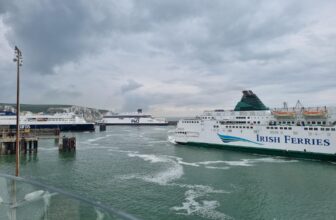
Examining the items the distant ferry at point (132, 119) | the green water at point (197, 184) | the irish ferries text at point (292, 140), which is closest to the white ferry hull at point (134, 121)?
the distant ferry at point (132, 119)

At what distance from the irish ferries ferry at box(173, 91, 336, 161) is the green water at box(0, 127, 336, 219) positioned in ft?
7.11

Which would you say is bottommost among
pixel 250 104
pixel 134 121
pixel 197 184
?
pixel 197 184

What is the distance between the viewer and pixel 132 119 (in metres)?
117

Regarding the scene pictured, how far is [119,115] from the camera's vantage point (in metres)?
122

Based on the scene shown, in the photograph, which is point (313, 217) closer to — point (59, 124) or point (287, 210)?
point (287, 210)

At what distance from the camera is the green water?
13.6 m

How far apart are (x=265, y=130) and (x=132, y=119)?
87.7m

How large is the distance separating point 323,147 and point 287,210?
17.6 meters

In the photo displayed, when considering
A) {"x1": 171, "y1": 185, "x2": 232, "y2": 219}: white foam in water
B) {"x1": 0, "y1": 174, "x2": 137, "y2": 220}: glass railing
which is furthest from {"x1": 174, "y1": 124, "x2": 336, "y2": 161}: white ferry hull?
{"x1": 0, "y1": 174, "x2": 137, "y2": 220}: glass railing

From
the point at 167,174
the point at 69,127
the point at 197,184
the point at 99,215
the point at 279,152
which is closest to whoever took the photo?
the point at 99,215

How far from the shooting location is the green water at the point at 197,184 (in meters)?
13.6

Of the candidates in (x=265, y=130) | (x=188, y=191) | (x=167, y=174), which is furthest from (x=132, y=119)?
(x=188, y=191)

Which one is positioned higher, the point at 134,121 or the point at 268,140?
the point at 134,121

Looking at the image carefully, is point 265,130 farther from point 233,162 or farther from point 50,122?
point 50,122
